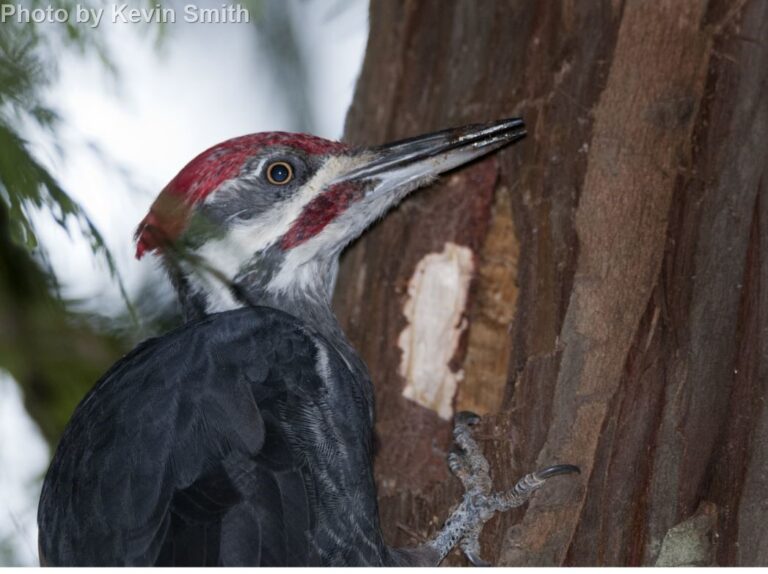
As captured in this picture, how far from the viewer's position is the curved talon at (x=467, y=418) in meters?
3.36

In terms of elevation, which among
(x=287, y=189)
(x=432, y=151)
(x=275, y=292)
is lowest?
(x=275, y=292)

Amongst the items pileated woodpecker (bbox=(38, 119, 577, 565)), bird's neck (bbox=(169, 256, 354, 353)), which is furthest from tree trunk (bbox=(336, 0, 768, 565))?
bird's neck (bbox=(169, 256, 354, 353))

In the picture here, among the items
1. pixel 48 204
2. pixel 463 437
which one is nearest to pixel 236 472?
pixel 463 437

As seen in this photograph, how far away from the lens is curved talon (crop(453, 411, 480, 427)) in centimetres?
336

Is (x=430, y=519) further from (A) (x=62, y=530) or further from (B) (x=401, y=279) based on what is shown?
(A) (x=62, y=530)

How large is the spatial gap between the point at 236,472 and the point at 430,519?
2.90ft

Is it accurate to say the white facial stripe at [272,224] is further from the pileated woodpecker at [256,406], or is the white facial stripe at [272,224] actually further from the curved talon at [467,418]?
the curved talon at [467,418]

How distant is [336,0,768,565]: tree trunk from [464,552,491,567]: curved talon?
40mm

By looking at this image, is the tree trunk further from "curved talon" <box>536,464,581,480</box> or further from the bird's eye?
the bird's eye

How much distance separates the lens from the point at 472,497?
10.5ft

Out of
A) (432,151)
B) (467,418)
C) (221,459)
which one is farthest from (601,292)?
(221,459)

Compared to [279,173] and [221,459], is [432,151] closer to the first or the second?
[279,173]

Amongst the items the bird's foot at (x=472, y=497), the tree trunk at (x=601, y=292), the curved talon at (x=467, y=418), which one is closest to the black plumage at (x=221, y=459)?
the bird's foot at (x=472, y=497)

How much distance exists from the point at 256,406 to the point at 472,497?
0.75 metres
